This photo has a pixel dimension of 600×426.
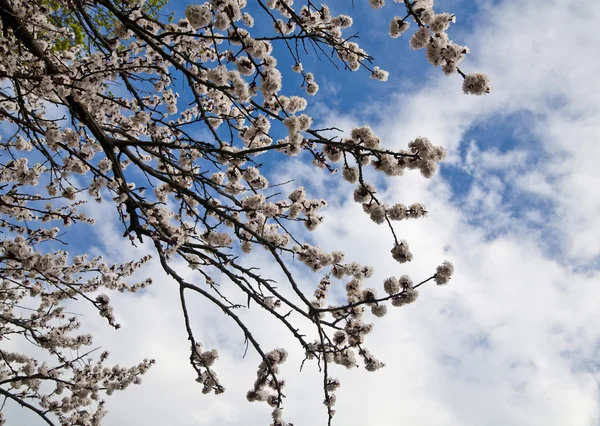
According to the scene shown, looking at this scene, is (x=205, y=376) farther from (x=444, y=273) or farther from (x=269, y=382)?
(x=444, y=273)

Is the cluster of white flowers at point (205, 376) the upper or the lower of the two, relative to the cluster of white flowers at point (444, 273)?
lower

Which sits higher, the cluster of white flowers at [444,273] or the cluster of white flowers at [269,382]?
the cluster of white flowers at [444,273]

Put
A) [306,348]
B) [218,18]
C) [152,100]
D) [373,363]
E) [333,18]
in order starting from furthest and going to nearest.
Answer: [152,100], [333,18], [373,363], [306,348], [218,18]

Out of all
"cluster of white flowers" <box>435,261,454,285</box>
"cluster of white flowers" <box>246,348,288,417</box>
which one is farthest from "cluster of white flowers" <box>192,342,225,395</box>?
"cluster of white flowers" <box>435,261,454,285</box>

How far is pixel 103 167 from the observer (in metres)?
5.33

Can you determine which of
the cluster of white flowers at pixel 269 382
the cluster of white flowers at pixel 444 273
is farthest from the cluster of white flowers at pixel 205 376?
the cluster of white flowers at pixel 444 273

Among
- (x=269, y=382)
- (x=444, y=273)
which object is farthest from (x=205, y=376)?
(x=444, y=273)

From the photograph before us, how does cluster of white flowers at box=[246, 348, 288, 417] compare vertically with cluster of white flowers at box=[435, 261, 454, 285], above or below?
below

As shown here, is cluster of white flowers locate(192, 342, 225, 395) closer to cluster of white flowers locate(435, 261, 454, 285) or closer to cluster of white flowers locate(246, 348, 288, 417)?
cluster of white flowers locate(246, 348, 288, 417)

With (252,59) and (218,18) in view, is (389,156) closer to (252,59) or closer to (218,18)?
(252,59)

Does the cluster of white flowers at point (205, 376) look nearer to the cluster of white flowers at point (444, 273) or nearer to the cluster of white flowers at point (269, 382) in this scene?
the cluster of white flowers at point (269, 382)

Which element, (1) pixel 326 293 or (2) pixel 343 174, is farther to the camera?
(1) pixel 326 293

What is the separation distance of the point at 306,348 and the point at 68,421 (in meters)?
4.48

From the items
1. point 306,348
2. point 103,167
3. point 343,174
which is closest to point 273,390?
point 306,348
